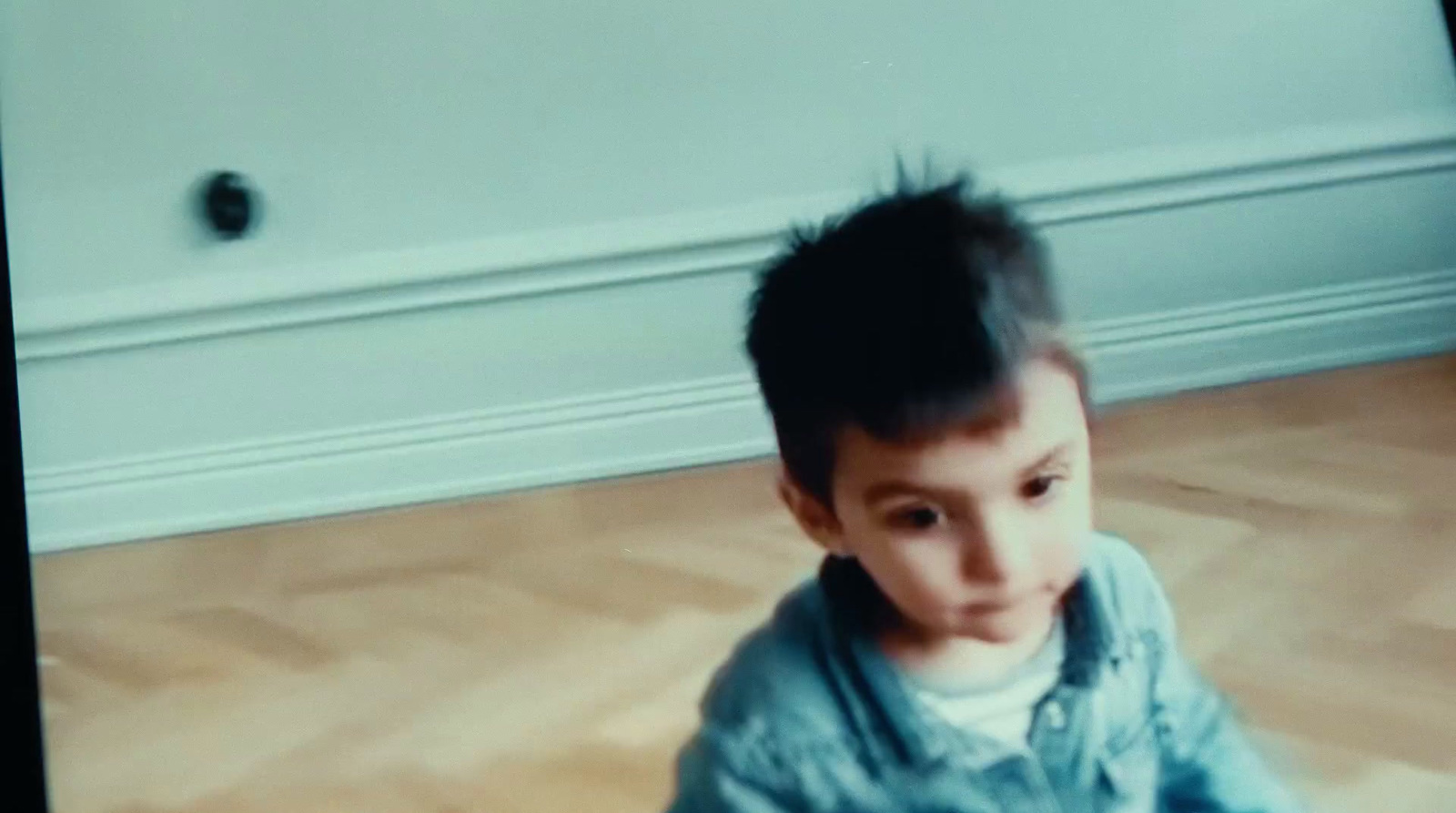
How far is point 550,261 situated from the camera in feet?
2.28

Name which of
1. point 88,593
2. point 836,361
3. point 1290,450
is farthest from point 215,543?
→ point 1290,450

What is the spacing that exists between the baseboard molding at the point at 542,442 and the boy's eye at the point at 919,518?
0.19 meters

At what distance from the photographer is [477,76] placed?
0.75m

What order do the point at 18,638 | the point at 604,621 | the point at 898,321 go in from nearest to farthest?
1. the point at 898,321
2. the point at 18,638
3. the point at 604,621

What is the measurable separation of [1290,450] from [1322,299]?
3.0 inches

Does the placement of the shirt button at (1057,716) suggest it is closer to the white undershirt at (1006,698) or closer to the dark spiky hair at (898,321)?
the white undershirt at (1006,698)

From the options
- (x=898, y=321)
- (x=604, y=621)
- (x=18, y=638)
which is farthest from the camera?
(x=604, y=621)

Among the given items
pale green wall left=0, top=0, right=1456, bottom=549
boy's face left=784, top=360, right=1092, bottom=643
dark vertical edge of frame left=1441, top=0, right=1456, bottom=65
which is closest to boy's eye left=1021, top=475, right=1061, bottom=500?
boy's face left=784, top=360, right=1092, bottom=643

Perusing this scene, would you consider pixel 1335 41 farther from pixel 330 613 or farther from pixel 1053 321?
pixel 330 613

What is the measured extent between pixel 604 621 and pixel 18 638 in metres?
0.24

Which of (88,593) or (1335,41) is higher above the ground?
(1335,41)

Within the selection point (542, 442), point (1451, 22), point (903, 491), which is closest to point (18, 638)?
point (542, 442)

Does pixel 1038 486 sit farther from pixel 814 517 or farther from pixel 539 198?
pixel 539 198

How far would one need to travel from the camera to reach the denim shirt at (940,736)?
1.64 ft
